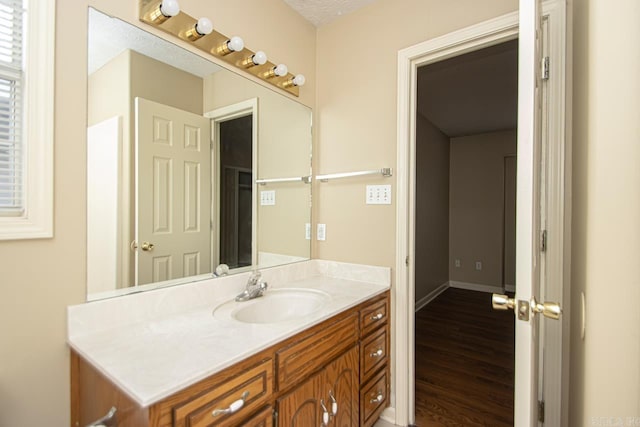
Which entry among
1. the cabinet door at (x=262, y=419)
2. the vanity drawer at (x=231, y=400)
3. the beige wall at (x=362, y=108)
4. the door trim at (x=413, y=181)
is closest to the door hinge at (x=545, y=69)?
the door trim at (x=413, y=181)

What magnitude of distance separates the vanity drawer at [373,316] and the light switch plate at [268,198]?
0.86 m

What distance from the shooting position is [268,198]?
72.1 inches

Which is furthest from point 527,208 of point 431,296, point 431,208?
point 431,296

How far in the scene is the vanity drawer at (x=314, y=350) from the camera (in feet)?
3.29

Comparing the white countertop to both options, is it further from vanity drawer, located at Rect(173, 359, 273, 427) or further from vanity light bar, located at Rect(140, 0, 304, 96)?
vanity light bar, located at Rect(140, 0, 304, 96)

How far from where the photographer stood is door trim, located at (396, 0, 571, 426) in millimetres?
1225

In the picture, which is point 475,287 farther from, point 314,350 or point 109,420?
point 109,420

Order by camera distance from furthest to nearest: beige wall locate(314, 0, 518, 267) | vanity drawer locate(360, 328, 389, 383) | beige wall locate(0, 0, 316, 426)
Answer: beige wall locate(314, 0, 518, 267) < vanity drawer locate(360, 328, 389, 383) < beige wall locate(0, 0, 316, 426)

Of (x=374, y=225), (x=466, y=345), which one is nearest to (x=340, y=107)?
(x=374, y=225)

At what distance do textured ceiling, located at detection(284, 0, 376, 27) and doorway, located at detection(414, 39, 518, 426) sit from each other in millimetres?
1066

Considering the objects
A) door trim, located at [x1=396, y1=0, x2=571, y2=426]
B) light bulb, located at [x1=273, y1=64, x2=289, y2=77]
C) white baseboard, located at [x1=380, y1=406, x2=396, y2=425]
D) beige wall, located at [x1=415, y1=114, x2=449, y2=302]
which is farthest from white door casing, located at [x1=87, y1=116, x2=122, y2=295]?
beige wall, located at [x1=415, y1=114, x2=449, y2=302]

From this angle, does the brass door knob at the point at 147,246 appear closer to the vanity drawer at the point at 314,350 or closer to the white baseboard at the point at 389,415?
the vanity drawer at the point at 314,350

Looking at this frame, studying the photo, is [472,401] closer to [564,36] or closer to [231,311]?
[231,311]

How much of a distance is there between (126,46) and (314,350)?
1400mm
